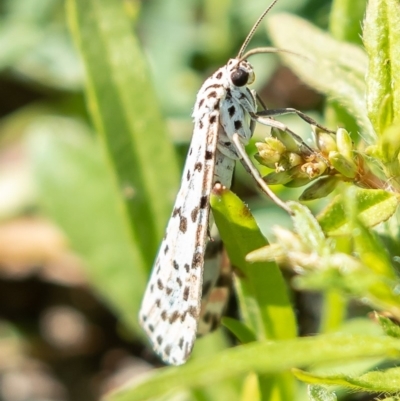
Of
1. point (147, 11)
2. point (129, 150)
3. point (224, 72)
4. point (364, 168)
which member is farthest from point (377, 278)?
point (147, 11)

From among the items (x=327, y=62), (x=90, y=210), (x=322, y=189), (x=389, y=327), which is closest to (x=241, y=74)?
(x=327, y=62)

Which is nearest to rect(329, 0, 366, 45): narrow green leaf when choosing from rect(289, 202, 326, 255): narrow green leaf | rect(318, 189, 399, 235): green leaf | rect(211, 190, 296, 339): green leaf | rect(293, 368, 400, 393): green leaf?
rect(211, 190, 296, 339): green leaf

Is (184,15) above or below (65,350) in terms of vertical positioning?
above

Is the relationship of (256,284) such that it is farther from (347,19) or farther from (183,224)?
(347,19)

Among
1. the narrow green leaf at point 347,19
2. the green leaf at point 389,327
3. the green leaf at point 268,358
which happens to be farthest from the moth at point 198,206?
the green leaf at point 268,358

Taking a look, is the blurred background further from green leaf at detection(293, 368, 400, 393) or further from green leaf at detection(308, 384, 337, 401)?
green leaf at detection(293, 368, 400, 393)

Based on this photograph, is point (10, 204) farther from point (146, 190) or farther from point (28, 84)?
point (146, 190)
